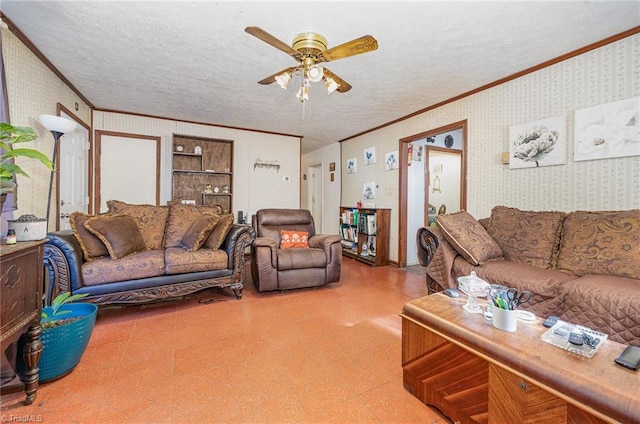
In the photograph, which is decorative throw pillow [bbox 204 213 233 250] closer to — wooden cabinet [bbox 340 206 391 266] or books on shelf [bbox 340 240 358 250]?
wooden cabinet [bbox 340 206 391 266]

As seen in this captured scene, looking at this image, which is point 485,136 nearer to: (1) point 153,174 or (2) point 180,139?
(2) point 180,139

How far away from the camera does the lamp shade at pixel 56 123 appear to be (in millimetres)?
2225

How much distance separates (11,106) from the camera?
6.82ft

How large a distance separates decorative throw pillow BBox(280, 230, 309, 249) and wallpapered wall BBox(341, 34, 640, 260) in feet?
6.93

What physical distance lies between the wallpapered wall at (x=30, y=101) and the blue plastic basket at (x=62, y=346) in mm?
907

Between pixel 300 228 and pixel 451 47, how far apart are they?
254 centimetres

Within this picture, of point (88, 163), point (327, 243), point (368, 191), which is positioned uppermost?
point (88, 163)

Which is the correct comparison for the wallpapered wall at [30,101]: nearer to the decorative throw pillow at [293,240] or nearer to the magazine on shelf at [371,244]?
the decorative throw pillow at [293,240]

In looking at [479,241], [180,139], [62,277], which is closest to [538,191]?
[479,241]

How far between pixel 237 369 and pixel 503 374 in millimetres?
1386

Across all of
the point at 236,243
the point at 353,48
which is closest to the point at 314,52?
the point at 353,48

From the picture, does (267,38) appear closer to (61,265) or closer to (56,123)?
(56,123)

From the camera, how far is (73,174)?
3301mm

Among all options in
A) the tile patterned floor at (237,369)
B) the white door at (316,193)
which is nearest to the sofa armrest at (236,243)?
the tile patterned floor at (237,369)
